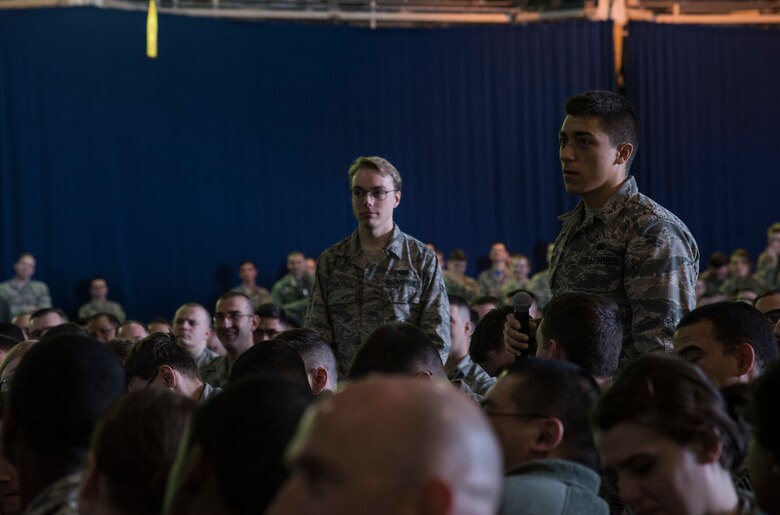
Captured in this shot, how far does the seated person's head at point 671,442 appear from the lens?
1862 mm

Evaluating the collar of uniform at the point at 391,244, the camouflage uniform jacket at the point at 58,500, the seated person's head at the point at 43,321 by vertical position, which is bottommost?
the seated person's head at the point at 43,321

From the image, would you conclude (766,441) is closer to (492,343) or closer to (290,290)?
(492,343)

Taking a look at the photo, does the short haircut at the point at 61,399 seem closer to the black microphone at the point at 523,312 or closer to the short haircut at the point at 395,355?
the short haircut at the point at 395,355

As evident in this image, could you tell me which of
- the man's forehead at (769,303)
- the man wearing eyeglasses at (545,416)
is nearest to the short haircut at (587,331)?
the man wearing eyeglasses at (545,416)

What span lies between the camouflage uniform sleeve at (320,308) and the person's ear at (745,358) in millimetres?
2154

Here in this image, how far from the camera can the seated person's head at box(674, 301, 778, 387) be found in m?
2.75

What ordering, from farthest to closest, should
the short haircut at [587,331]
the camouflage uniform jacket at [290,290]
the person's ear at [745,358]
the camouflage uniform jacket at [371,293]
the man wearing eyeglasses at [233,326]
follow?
the camouflage uniform jacket at [290,290], the man wearing eyeglasses at [233,326], the camouflage uniform jacket at [371,293], the short haircut at [587,331], the person's ear at [745,358]

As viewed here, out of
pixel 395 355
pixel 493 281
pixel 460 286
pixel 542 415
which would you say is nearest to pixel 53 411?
pixel 542 415

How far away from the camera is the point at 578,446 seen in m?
2.26

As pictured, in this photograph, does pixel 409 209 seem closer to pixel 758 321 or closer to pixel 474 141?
pixel 474 141

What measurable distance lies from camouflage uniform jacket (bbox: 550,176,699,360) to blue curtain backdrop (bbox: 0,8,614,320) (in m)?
9.78

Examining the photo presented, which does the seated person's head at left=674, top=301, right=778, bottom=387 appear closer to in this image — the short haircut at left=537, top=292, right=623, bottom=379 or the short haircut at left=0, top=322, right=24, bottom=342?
the short haircut at left=537, top=292, right=623, bottom=379

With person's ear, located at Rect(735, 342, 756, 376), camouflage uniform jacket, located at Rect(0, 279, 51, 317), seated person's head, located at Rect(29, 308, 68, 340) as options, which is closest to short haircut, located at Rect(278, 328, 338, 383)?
person's ear, located at Rect(735, 342, 756, 376)

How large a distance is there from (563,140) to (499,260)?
9.51 metres
